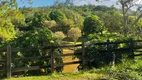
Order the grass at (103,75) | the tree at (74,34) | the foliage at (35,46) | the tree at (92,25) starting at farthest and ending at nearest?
the tree at (92,25) < the tree at (74,34) < the foliage at (35,46) < the grass at (103,75)

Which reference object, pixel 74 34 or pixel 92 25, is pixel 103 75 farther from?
pixel 92 25

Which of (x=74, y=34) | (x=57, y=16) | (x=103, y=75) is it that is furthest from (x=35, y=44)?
(x=57, y=16)

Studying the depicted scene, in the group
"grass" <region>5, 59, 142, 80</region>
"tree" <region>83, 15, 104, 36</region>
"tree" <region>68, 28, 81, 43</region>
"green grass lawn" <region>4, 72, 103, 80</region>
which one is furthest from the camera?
"tree" <region>83, 15, 104, 36</region>

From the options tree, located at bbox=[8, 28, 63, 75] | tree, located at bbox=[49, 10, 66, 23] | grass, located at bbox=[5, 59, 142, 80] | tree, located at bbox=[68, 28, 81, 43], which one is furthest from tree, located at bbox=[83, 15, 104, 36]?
grass, located at bbox=[5, 59, 142, 80]

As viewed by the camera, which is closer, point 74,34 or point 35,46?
point 35,46

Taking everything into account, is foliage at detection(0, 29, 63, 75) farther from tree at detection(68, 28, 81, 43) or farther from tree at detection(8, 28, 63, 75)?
tree at detection(68, 28, 81, 43)

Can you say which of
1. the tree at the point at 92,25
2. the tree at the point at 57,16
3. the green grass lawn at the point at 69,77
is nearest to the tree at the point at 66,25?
the tree at the point at 92,25

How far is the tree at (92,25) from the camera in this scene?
242ft

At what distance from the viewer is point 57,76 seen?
35.2ft

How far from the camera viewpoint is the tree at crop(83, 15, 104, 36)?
73.8 meters

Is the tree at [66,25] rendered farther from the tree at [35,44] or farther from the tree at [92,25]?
the tree at [35,44]

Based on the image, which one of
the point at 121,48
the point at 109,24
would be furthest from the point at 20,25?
the point at 121,48

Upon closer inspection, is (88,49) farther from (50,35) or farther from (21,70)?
(21,70)

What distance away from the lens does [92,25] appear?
74875 millimetres
